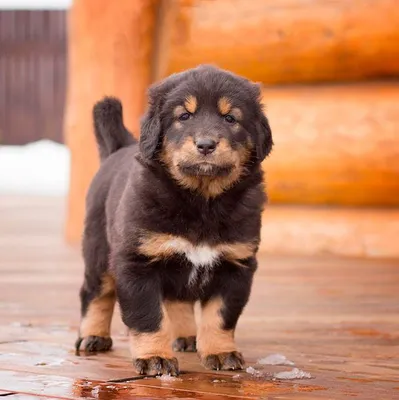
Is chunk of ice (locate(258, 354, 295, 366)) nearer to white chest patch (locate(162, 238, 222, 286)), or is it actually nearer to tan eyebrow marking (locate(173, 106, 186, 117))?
white chest patch (locate(162, 238, 222, 286))

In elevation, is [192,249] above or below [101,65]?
below

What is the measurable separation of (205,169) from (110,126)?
923 millimetres

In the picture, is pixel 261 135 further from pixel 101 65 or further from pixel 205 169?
pixel 101 65

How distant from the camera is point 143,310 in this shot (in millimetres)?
3088

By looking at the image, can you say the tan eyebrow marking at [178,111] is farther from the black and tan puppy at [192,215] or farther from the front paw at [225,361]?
the front paw at [225,361]

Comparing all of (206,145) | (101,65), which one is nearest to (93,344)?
(206,145)

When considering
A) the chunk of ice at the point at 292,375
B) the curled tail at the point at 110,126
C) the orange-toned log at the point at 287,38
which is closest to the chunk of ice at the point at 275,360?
the chunk of ice at the point at 292,375

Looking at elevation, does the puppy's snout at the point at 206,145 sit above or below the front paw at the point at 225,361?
above

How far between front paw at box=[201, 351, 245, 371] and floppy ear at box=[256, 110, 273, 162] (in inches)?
23.5

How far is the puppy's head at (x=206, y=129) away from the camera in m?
3.01

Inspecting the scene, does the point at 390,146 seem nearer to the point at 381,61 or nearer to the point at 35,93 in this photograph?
the point at 381,61

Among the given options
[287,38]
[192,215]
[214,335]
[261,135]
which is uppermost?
[287,38]

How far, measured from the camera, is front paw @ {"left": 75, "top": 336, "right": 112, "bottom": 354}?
3480mm

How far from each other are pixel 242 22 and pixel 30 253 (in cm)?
215
